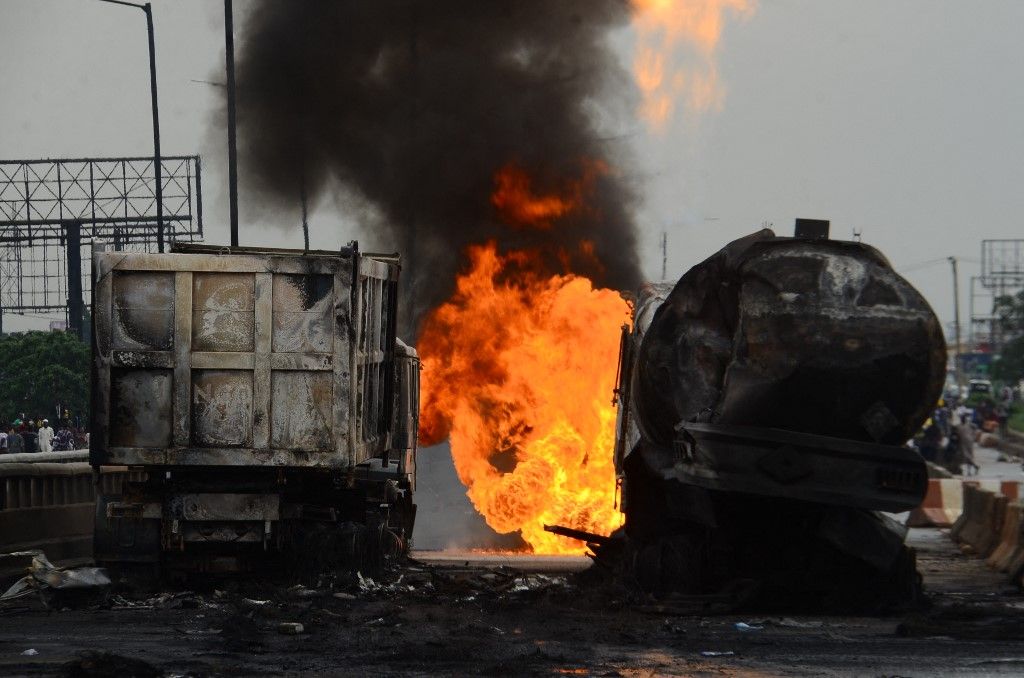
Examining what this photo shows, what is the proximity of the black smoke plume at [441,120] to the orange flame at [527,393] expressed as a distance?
1.08 meters

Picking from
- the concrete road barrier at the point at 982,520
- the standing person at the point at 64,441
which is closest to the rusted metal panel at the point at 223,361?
the concrete road barrier at the point at 982,520

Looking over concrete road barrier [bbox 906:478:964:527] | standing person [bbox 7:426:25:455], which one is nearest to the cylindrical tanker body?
concrete road barrier [bbox 906:478:964:527]

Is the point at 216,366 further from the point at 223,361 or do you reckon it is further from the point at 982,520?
the point at 982,520

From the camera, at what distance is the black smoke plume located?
28234 millimetres

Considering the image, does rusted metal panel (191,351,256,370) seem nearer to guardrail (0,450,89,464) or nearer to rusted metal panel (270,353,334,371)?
rusted metal panel (270,353,334,371)

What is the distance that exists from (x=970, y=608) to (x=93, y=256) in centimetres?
747

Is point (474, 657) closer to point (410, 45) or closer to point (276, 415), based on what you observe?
point (276, 415)

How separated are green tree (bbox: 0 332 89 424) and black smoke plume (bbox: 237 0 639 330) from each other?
32.8 metres

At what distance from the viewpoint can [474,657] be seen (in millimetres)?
10375

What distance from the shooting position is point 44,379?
61.3m

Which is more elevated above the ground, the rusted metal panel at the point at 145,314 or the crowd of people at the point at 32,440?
the rusted metal panel at the point at 145,314

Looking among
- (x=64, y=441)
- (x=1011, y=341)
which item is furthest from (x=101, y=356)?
(x=1011, y=341)

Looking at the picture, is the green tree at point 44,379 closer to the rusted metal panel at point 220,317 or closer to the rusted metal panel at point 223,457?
the rusted metal panel at point 223,457

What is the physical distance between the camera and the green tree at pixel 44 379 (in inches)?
2427
